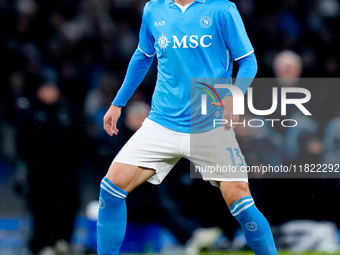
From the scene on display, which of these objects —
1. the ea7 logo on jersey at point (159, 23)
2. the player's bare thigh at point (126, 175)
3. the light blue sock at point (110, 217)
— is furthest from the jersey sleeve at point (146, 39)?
the light blue sock at point (110, 217)

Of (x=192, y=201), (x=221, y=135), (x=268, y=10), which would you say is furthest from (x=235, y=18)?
(x=268, y=10)

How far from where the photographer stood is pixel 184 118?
189 inches

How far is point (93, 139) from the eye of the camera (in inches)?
296

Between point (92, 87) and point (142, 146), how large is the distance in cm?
391

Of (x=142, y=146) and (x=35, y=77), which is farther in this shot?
(x=35, y=77)

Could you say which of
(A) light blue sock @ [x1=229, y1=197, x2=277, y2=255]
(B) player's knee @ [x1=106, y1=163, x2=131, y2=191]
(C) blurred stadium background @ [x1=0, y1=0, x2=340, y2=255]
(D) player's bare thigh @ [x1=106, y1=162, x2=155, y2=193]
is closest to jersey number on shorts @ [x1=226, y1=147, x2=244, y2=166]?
(A) light blue sock @ [x1=229, y1=197, x2=277, y2=255]

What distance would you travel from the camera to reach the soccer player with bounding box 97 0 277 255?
4.64 meters

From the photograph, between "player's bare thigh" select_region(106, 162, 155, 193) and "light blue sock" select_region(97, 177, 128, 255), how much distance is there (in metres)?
0.03

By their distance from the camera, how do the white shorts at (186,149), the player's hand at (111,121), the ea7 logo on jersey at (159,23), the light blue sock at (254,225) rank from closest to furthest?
the light blue sock at (254,225) → the white shorts at (186,149) → the ea7 logo on jersey at (159,23) → the player's hand at (111,121)

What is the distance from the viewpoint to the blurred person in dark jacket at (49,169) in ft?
22.8

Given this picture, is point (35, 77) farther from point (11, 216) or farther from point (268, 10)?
point (268, 10)

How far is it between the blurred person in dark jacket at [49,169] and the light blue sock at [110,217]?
7.50 ft

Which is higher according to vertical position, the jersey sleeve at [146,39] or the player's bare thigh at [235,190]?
the jersey sleeve at [146,39]

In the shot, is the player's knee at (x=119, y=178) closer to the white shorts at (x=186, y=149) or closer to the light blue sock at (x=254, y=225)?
the white shorts at (x=186, y=149)
